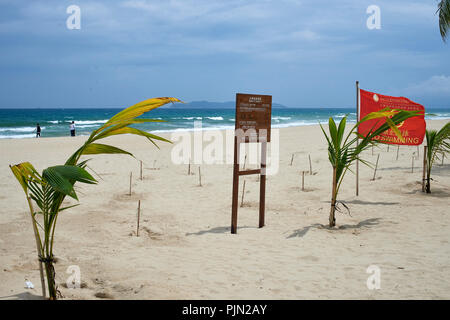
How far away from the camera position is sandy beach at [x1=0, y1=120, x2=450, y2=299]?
3.56 meters

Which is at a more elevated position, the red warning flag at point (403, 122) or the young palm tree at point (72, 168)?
the red warning flag at point (403, 122)

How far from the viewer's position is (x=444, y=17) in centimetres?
1172

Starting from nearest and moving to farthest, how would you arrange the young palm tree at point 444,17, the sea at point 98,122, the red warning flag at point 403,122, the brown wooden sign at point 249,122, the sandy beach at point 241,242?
the sandy beach at point 241,242, the brown wooden sign at point 249,122, the red warning flag at point 403,122, the young palm tree at point 444,17, the sea at point 98,122

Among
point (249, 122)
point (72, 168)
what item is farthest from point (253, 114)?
point (72, 168)

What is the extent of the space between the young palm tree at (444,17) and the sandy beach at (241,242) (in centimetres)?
558

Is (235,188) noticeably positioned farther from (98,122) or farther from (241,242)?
(98,122)

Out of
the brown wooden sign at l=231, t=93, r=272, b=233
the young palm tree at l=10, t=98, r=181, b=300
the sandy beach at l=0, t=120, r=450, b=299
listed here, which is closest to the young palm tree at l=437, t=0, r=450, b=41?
the sandy beach at l=0, t=120, r=450, b=299

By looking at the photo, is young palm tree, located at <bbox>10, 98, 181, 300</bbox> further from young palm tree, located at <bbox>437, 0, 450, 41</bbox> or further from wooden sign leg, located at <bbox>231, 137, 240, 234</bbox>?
young palm tree, located at <bbox>437, 0, 450, 41</bbox>

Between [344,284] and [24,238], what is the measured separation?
3.99 meters

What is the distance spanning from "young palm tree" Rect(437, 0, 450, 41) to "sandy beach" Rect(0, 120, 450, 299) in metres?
5.58

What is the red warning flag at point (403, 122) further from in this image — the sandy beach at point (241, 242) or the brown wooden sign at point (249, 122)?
the brown wooden sign at point (249, 122)

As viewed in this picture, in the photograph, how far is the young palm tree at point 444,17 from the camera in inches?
451

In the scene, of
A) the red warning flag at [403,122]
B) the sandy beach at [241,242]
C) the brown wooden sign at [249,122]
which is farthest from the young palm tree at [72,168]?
the red warning flag at [403,122]
